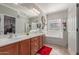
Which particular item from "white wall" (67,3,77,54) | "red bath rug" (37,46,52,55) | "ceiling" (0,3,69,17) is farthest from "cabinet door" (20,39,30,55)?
"white wall" (67,3,77,54)

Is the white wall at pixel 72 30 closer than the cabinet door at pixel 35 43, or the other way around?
the white wall at pixel 72 30

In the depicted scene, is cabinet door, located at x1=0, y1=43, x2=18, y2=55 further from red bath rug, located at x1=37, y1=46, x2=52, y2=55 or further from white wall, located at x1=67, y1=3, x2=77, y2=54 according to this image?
white wall, located at x1=67, y1=3, x2=77, y2=54

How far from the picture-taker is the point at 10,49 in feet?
5.11

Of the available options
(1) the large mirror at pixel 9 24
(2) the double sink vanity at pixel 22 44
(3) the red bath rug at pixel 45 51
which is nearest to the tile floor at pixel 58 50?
(3) the red bath rug at pixel 45 51

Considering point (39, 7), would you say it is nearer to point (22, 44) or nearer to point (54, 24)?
point (54, 24)

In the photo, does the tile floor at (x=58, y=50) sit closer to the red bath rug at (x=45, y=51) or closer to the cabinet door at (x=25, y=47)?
the red bath rug at (x=45, y=51)

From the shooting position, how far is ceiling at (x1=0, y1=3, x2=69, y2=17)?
161cm

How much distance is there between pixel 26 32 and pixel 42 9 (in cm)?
54

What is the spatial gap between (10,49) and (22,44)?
31 cm

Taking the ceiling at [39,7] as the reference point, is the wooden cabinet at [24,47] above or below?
→ below

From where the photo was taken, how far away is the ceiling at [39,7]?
1610 millimetres

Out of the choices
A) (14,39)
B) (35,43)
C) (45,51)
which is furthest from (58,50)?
(14,39)

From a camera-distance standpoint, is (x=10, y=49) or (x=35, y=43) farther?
(x=35, y=43)

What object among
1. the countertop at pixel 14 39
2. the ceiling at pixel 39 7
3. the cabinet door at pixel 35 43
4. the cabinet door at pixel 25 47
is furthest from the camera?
the cabinet door at pixel 35 43
